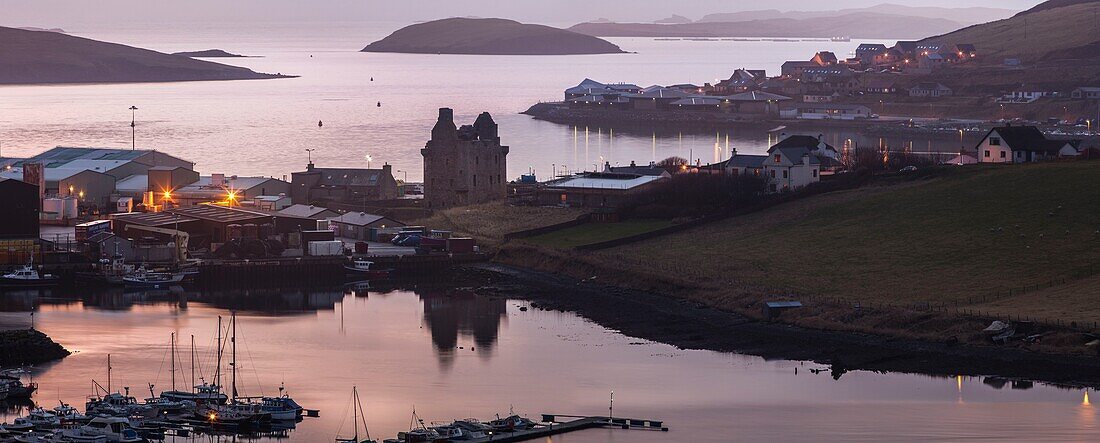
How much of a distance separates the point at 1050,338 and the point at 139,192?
26107 mm

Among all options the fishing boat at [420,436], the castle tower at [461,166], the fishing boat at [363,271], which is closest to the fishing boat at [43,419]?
the fishing boat at [420,436]

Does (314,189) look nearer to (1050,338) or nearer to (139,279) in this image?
(139,279)

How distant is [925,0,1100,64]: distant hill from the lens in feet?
327

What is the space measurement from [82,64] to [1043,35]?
240 ft

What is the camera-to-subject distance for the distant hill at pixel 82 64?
454ft

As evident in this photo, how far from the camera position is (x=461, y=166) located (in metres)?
45.2

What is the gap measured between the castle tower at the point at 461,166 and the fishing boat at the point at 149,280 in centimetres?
1133

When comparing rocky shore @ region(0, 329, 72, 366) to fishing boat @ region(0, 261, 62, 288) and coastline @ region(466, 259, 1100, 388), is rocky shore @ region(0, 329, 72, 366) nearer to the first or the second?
fishing boat @ region(0, 261, 62, 288)

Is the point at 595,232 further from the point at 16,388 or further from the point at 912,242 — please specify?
the point at 16,388

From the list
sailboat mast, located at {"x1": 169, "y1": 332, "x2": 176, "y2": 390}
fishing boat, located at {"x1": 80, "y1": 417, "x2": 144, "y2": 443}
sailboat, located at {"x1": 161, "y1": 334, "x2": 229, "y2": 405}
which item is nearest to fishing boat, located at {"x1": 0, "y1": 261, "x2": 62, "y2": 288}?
sailboat mast, located at {"x1": 169, "y1": 332, "x2": 176, "y2": 390}

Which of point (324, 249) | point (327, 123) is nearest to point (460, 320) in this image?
point (324, 249)

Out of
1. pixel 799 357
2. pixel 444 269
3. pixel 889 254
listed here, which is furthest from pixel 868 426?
pixel 444 269

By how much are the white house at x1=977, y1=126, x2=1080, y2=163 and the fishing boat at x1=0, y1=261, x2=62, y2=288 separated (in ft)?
76.7

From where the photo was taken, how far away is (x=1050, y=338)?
25500 millimetres
